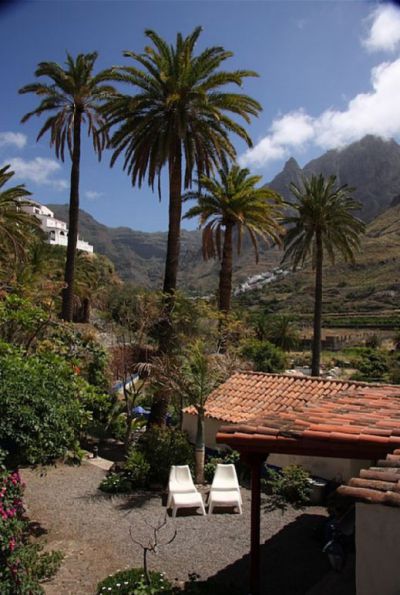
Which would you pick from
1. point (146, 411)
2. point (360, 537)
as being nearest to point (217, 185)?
point (146, 411)

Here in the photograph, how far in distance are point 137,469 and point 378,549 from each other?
10985 millimetres

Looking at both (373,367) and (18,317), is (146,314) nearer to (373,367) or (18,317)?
(18,317)

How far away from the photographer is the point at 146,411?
2420 centimetres

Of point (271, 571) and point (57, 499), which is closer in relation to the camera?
point (271, 571)

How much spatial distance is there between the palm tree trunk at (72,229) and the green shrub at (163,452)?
25.9 ft

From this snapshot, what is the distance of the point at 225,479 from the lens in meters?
13.6

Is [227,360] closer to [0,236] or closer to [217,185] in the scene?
[217,185]

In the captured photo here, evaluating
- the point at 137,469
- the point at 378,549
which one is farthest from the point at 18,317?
the point at 378,549

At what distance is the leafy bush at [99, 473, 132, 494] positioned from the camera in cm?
1429

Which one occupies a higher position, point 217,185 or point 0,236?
point 217,185

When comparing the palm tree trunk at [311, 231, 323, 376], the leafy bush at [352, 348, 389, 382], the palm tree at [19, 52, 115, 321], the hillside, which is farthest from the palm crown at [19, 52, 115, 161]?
the hillside

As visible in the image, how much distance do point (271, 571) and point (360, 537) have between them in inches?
219

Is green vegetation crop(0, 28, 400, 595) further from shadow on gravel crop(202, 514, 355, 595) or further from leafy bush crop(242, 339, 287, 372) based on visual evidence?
leafy bush crop(242, 339, 287, 372)

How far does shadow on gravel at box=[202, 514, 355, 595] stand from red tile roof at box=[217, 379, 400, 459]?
3.13m
